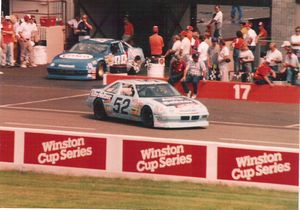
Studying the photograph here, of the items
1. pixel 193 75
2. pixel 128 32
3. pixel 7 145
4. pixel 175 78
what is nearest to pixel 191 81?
pixel 193 75

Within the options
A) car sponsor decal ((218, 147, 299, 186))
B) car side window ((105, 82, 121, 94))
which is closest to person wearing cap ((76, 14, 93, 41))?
car side window ((105, 82, 121, 94))

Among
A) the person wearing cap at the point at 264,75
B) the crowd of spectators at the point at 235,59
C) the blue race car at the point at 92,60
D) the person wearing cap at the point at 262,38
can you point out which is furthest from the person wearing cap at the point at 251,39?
the blue race car at the point at 92,60

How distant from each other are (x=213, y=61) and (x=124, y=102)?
14.7ft

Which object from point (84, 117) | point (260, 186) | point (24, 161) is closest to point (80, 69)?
point (84, 117)

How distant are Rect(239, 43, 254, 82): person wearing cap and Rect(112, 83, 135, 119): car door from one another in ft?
13.1

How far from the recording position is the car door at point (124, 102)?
2592 cm

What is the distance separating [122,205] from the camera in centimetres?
1916

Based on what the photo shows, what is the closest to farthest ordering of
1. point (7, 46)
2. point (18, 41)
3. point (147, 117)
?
A: point (147, 117) < point (7, 46) < point (18, 41)

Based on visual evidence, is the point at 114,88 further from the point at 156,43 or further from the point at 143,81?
the point at 156,43

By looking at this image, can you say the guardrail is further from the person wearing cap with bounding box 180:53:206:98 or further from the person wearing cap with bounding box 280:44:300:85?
the person wearing cap with bounding box 280:44:300:85

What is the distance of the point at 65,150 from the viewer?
843 inches

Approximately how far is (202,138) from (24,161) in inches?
172

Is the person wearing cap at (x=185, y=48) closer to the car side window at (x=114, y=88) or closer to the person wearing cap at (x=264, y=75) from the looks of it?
the person wearing cap at (x=264, y=75)

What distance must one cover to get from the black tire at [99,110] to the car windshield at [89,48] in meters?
5.97
